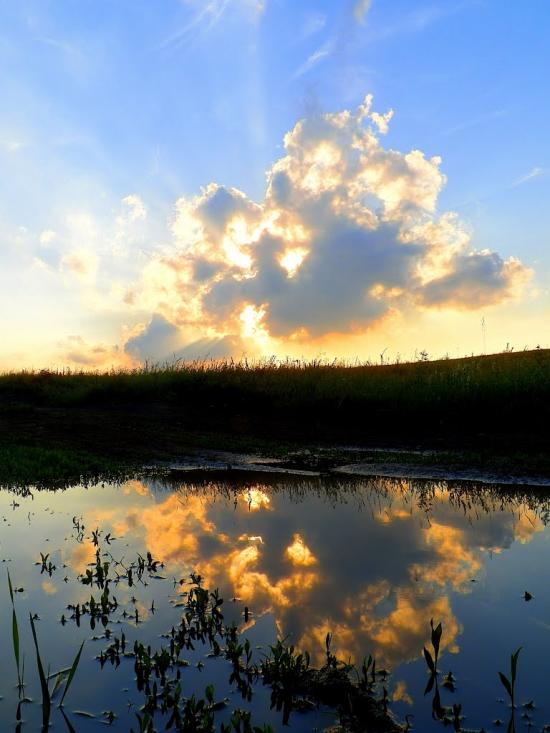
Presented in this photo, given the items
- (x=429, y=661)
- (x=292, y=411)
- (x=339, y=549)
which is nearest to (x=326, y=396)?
(x=292, y=411)

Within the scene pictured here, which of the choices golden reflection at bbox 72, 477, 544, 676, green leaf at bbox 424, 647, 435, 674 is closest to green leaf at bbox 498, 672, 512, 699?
green leaf at bbox 424, 647, 435, 674

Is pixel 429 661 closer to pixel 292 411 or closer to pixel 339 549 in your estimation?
pixel 339 549

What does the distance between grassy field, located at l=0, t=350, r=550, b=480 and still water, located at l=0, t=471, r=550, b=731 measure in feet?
18.8

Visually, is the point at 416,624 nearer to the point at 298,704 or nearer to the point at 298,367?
the point at 298,704

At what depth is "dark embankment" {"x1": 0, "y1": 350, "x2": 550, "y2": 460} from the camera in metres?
15.0

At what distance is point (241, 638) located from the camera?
4.14 meters

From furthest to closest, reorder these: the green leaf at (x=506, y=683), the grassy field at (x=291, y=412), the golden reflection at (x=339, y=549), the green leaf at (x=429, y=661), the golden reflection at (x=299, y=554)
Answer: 1. the grassy field at (x=291, y=412)
2. the golden reflection at (x=299, y=554)
3. the golden reflection at (x=339, y=549)
4. the green leaf at (x=429, y=661)
5. the green leaf at (x=506, y=683)

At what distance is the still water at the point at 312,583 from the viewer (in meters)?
3.42

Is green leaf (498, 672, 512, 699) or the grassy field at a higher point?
the grassy field

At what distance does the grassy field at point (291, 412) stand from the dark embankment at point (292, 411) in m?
0.03

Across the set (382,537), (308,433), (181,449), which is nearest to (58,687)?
(382,537)

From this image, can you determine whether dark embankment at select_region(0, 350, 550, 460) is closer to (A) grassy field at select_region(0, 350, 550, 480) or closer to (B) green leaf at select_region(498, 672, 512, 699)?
(A) grassy field at select_region(0, 350, 550, 480)

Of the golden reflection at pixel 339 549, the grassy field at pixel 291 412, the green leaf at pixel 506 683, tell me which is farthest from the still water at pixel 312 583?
the grassy field at pixel 291 412

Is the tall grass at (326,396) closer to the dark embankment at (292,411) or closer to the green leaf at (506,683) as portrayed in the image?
the dark embankment at (292,411)
